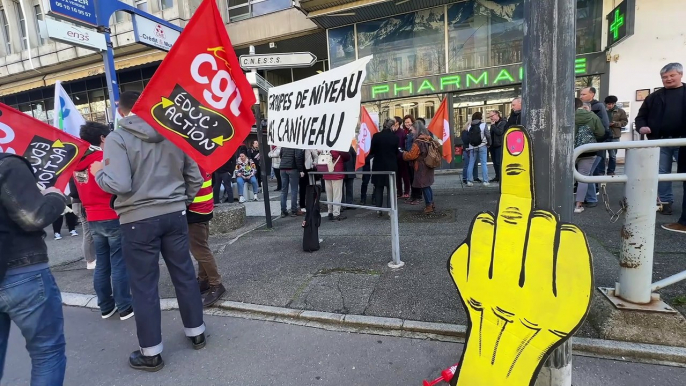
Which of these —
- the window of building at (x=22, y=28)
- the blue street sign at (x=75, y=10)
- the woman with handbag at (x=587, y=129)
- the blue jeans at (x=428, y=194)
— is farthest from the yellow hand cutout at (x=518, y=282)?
the window of building at (x=22, y=28)

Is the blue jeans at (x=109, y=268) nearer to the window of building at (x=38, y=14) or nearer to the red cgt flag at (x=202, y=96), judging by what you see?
the red cgt flag at (x=202, y=96)

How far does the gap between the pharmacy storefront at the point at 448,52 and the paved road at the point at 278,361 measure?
31.4 ft

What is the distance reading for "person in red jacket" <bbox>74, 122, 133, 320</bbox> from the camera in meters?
3.31

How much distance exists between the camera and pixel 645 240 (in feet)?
8.73

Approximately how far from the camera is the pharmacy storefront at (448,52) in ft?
34.2

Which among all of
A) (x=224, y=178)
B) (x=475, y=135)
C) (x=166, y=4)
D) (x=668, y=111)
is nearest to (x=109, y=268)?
(x=224, y=178)

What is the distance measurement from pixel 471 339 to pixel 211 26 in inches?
116

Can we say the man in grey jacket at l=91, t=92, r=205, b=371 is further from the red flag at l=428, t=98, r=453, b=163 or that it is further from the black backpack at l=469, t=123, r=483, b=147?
the black backpack at l=469, t=123, r=483, b=147

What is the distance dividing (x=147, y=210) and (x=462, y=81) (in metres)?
10.6

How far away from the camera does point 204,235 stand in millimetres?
3594

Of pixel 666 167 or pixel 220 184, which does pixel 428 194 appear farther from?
pixel 220 184

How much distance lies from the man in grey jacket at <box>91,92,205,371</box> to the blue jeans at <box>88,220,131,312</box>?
81 cm

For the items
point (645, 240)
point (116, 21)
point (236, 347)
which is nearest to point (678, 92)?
point (645, 240)

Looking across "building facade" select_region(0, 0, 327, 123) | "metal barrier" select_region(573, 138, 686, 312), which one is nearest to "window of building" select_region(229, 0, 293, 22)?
"building facade" select_region(0, 0, 327, 123)
